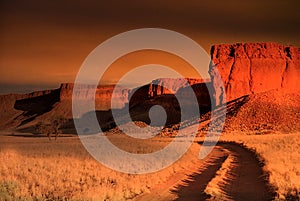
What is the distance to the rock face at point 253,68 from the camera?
238 ft

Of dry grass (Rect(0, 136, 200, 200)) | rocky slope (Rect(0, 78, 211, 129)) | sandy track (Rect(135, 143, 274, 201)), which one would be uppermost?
rocky slope (Rect(0, 78, 211, 129))

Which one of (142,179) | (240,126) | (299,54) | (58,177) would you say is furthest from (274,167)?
(299,54)

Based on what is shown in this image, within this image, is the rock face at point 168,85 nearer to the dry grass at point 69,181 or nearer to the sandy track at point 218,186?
the sandy track at point 218,186

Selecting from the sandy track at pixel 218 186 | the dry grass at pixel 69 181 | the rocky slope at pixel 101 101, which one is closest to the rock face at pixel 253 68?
the rocky slope at pixel 101 101

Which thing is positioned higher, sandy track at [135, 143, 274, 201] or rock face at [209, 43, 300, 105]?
rock face at [209, 43, 300, 105]

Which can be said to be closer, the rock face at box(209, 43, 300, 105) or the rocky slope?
the rock face at box(209, 43, 300, 105)

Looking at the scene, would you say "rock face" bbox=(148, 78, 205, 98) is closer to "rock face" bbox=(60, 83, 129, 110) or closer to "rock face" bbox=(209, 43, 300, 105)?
"rock face" bbox=(60, 83, 129, 110)

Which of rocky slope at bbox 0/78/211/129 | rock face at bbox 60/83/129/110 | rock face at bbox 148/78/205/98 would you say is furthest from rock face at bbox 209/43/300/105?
rock face at bbox 60/83/129/110

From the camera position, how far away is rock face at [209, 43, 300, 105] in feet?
238

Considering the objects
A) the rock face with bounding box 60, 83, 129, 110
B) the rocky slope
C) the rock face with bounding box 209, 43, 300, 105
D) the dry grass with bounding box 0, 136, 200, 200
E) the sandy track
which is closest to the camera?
the dry grass with bounding box 0, 136, 200, 200

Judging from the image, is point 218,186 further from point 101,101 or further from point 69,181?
point 101,101

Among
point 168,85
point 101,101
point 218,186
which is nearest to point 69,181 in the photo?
point 218,186

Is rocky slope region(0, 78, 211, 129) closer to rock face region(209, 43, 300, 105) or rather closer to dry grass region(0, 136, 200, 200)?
rock face region(209, 43, 300, 105)

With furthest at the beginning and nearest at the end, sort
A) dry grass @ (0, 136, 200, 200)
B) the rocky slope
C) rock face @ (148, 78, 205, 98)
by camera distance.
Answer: rock face @ (148, 78, 205, 98) → the rocky slope → dry grass @ (0, 136, 200, 200)
